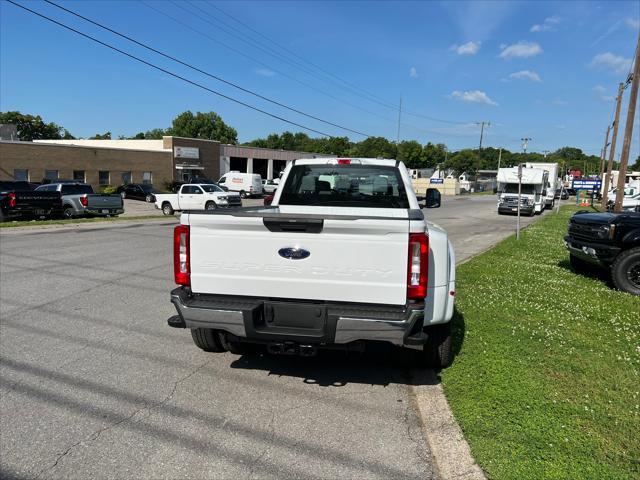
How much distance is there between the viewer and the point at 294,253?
146 inches

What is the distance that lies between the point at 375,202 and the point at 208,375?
2.85 m

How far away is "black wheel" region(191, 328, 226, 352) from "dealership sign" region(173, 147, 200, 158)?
154 ft

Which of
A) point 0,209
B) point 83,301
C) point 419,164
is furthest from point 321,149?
point 83,301

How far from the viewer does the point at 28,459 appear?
3061 mm

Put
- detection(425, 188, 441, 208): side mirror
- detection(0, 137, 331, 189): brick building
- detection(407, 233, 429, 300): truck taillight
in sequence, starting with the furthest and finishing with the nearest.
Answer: detection(0, 137, 331, 189): brick building < detection(425, 188, 441, 208): side mirror < detection(407, 233, 429, 300): truck taillight

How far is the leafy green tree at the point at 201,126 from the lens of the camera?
11219 cm

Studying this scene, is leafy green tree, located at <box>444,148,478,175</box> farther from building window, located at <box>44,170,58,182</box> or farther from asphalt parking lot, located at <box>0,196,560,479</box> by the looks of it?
asphalt parking lot, located at <box>0,196,560,479</box>

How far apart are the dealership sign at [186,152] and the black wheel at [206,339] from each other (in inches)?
1852

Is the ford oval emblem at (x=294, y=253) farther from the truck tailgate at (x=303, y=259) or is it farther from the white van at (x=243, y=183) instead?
the white van at (x=243, y=183)

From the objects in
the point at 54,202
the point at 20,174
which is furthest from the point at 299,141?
the point at 54,202

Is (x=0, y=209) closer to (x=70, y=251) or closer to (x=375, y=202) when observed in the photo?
(x=70, y=251)

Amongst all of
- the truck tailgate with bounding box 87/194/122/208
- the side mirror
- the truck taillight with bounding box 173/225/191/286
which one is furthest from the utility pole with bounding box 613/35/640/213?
the truck tailgate with bounding box 87/194/122/208

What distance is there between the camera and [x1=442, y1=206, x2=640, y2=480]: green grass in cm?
309

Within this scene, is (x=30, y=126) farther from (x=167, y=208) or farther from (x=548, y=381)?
(x=548, y=381)
